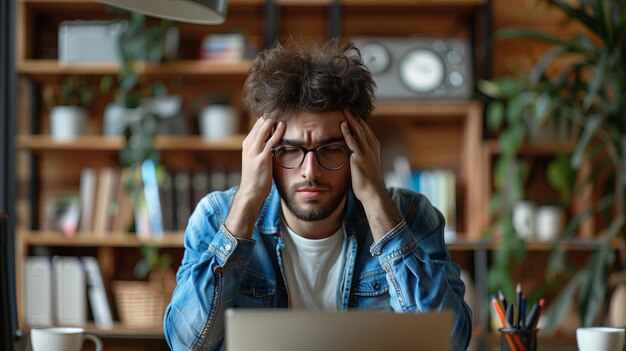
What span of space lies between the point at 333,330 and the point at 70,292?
2.55m

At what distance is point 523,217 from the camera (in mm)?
3549

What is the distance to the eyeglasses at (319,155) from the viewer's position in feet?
6.01

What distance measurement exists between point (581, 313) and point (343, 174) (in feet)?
4.73

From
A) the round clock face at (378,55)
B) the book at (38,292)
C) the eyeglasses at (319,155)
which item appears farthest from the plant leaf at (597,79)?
the book at (38,292)

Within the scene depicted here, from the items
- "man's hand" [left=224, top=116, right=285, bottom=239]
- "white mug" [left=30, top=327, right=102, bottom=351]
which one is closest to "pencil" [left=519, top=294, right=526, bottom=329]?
"man's hand" [left=224, top=116, right=285, bottom=239]

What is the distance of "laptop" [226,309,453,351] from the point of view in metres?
1.19

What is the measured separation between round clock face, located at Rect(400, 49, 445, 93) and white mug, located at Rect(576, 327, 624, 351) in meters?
2.06

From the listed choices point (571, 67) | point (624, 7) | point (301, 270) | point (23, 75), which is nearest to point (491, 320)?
point (571, 67)

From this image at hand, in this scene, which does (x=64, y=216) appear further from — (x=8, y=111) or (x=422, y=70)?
(x=422, y=70)

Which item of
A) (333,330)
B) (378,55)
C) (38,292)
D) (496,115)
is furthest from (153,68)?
(333,330)

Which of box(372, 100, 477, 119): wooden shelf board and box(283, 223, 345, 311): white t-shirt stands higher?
box(372, 100, 477, 119): wooden shelf board

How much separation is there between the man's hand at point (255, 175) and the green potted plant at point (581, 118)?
1.46 m

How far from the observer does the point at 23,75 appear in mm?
3666

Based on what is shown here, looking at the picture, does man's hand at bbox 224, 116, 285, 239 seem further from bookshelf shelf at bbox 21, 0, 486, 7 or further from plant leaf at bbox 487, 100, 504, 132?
bookshelf shelf at bbox 21, 0, 486, 7
